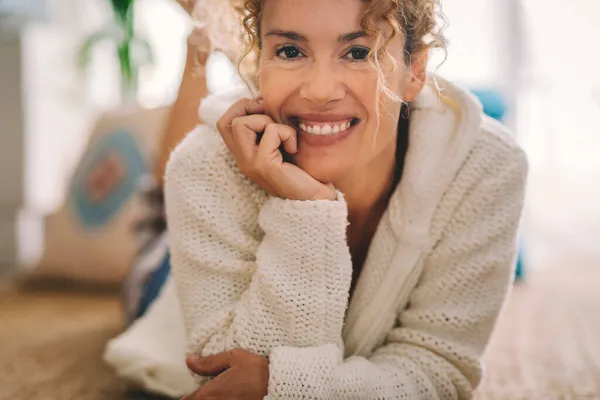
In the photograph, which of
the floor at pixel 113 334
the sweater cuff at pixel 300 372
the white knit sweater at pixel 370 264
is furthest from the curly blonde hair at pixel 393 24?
the floor at pixel 113 334

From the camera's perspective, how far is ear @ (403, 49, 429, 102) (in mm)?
913

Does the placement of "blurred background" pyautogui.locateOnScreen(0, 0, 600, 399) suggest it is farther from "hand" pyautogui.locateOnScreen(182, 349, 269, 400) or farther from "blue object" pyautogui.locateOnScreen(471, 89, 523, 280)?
"hand" pyautogui.locateOnScreen(182, 349, 269, 400)

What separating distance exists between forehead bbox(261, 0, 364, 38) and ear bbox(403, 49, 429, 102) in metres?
0.13

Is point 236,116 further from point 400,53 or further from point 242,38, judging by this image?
point 400,53

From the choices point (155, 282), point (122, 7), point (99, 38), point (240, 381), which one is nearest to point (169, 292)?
point (155, 282)

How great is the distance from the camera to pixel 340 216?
2.75ft

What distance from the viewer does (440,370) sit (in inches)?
34.7

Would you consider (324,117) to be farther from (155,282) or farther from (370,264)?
(155,282)

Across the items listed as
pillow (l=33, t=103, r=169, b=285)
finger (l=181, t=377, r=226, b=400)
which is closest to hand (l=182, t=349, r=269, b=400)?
finger (l=181, t=377, r=226, b=400)

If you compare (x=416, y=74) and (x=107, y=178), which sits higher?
(x=416, y=74)

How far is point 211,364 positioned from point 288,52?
1.42 ft

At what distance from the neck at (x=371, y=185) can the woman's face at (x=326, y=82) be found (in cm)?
5

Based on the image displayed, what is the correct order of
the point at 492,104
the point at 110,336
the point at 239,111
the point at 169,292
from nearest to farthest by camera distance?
the point at 239,111 → the point at 169,292 → the point at 110,336 → the point at 492,104

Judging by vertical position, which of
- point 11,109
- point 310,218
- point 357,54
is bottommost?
point 11,109
